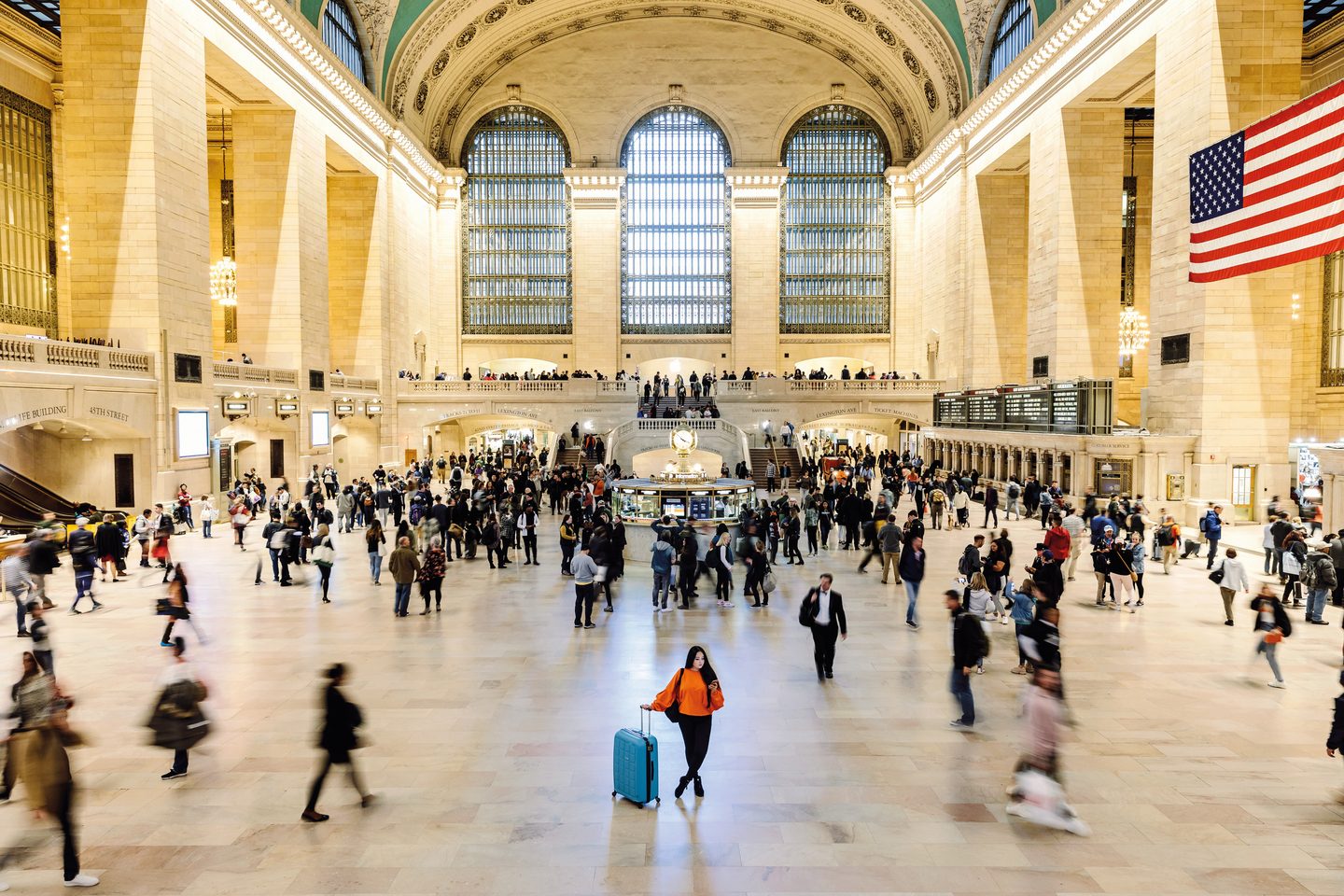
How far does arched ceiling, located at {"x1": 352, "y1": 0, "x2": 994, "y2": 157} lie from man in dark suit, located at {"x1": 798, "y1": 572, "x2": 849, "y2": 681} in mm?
30049

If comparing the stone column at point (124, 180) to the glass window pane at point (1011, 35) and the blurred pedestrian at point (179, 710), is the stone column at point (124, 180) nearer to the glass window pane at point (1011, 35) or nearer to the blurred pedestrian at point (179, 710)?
the blurred pedestrian at point (179, 710)

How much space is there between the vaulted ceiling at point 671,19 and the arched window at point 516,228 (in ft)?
7.09

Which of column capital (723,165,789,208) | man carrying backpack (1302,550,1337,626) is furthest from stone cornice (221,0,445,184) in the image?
man carrying backpack (1302,550,1337,626)

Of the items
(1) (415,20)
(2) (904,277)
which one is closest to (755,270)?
(2) (904,277)

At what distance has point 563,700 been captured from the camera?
7.87 metres

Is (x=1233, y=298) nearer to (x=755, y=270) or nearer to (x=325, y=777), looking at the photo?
(x=325, y=777)

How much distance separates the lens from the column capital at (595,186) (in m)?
41.5

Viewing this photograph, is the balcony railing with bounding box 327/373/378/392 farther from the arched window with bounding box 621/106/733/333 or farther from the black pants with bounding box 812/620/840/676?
the black pants with bounding box 812/620/840/676

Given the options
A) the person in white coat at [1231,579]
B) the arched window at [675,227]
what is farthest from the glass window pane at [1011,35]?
the person in white coat at [1231,579]

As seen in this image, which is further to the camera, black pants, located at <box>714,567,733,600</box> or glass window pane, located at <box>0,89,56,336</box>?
glass window pane, located at <box>0,89,56,336</box>

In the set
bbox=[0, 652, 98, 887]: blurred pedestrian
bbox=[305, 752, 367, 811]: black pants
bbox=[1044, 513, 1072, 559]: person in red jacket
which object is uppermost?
bbox=[1044, 513, 1072, 559]: person in red jacket

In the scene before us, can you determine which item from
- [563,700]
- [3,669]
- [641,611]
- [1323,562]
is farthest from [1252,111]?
[3,669]

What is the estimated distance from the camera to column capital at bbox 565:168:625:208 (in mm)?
41531

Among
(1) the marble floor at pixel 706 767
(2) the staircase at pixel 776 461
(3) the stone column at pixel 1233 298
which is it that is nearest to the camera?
(1) the marble floor at pixel 706 767
